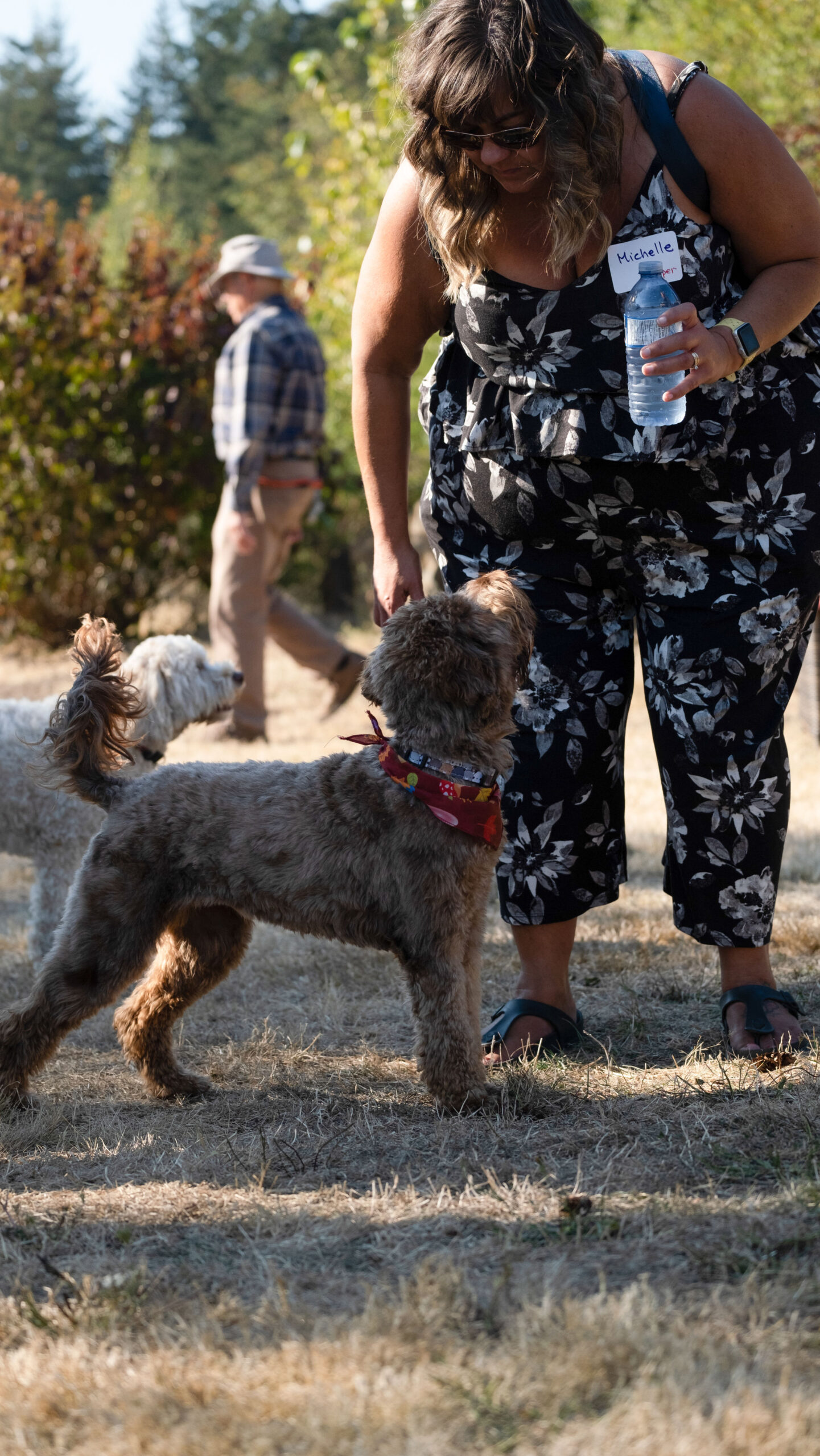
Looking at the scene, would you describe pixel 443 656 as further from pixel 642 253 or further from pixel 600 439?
pixel 642 253

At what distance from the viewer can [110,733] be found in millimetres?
3242

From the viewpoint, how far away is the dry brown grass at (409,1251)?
5.80 feet

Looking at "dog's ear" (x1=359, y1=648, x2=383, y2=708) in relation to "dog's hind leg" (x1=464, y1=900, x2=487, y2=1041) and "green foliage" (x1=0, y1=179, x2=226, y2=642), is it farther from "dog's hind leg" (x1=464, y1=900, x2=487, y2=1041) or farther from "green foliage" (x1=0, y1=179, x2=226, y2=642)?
"green foliage" (x1=0, y1=179, x2=226, y2=642)

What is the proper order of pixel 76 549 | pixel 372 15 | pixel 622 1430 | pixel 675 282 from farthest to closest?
pixel 76 549, pixel 372 15, pixel 675 282, pixel 622 1430

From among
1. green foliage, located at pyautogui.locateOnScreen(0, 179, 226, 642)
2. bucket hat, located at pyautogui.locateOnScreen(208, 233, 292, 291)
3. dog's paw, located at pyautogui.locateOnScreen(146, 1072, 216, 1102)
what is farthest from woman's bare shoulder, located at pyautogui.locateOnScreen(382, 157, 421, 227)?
green foliage, located at pyautogui.locateOnScreen(0, 179, 226, 642)

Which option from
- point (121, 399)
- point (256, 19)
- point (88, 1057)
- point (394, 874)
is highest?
point (256, 19)

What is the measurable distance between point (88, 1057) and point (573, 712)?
67.5 inches

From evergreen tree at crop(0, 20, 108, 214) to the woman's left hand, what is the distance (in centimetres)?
4966

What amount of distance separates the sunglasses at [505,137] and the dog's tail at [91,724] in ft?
4.61

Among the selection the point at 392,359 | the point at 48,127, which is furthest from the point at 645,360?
the point at 48,127

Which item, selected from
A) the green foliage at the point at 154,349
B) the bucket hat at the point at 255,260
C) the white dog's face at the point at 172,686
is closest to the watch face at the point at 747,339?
the white dog's face at the point at 172,686

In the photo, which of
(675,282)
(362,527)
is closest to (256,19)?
(362,527)

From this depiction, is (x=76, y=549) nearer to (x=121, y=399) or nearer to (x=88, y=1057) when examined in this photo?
(x=121, y=399)

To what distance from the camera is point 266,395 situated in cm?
781
